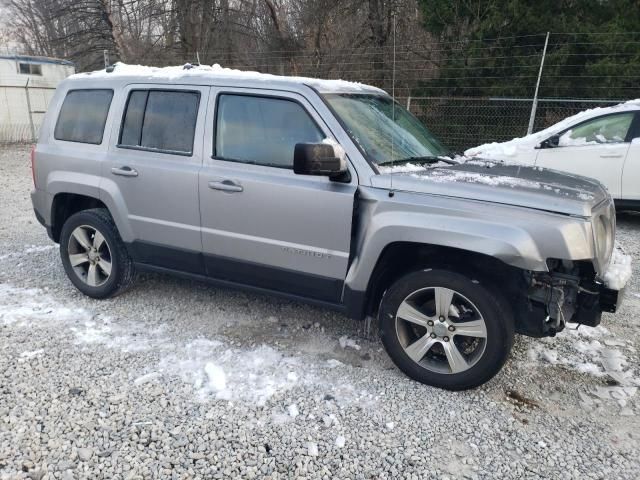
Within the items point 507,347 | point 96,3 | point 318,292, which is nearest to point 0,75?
point 96,3

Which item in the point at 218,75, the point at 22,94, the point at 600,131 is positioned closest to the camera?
the point at 218,75

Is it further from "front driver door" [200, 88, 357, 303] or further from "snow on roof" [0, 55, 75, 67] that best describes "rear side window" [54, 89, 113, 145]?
"snow on roof" [0, 55, 75, 67]

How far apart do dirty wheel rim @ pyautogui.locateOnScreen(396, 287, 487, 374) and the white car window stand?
5136 mm

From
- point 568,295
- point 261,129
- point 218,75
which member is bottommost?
point 568,295

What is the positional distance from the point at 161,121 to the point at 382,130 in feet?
5.70

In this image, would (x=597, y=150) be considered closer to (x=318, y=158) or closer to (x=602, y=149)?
(x=602, y=149)

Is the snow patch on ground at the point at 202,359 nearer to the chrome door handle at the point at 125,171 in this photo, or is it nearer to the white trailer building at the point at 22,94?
the chrome door handle at the point at 125,171

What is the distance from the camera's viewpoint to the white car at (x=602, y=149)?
7020mm

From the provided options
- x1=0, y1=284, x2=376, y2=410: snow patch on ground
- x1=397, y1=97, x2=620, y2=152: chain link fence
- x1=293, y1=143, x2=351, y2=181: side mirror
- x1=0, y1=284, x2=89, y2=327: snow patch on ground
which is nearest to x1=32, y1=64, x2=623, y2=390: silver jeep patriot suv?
x1=293, y1=143, x2=351, y2=181: side mirror

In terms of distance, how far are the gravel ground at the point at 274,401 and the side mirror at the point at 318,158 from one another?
1357mm

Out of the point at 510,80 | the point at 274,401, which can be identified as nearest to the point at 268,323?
the point at 274,401

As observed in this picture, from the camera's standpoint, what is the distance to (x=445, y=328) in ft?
10.6

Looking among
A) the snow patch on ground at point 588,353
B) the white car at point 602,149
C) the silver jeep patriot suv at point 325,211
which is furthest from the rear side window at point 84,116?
the white car at point 602,149

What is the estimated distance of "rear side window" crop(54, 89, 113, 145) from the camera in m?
4.35
